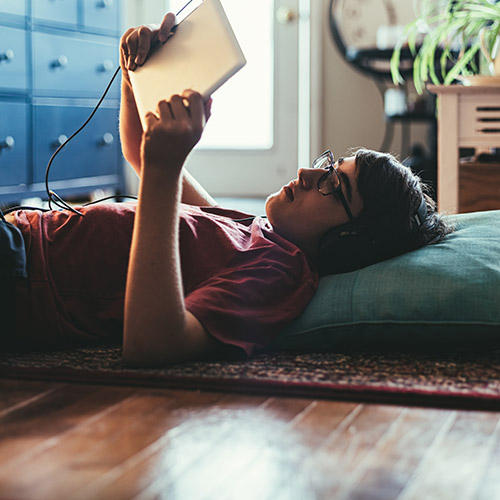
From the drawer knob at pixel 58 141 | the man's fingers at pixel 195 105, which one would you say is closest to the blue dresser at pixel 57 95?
the drawer knob at pixel 58 141

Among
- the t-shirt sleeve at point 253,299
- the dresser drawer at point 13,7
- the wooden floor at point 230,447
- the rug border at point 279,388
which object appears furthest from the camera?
the dresser drawer at point 13,7

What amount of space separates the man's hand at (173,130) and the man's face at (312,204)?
256 mm

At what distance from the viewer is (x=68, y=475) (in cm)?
84

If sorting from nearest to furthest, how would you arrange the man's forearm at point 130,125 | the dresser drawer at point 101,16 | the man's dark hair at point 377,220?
the man's dark hair at point 377,220, the man's forearm at point 130,125, the dresser drawer at point 101,16

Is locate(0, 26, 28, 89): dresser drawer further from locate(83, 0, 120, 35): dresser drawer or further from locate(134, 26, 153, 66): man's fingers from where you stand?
locate(134, 26, 153, 66): man's fingers

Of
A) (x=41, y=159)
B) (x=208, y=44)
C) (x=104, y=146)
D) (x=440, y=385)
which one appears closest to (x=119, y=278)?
(x=208, y=44)

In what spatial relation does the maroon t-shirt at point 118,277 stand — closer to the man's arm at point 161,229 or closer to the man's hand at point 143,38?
the man's arm at point 161,229

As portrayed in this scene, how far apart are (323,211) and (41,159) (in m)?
1.93

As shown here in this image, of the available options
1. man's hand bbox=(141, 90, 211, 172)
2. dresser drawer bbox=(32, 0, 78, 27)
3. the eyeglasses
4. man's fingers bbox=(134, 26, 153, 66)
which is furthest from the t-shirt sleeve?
dresser drawer bbox=(32, 0, 78, 27)

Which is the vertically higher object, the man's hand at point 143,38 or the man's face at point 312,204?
the man's hand at point 143,38

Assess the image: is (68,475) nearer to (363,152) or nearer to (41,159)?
(363,152)

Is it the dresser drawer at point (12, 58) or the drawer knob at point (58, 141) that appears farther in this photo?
the drawer knob at point (58, 141)

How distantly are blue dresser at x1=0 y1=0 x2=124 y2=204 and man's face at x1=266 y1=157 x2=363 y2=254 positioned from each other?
173 centimetres

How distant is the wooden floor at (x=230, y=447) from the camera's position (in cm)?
80
